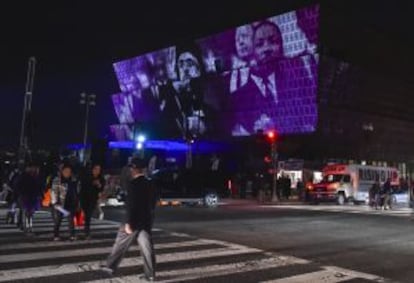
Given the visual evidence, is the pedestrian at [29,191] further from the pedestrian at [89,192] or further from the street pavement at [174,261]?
the pedestrian at [89,192]

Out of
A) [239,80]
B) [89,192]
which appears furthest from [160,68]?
[89,192]

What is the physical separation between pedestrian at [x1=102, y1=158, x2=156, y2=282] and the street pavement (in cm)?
41

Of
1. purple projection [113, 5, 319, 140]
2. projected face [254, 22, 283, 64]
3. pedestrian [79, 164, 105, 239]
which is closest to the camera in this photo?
pedestrian [79, 164, 105, 239]

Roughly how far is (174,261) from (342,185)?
29.6 metres

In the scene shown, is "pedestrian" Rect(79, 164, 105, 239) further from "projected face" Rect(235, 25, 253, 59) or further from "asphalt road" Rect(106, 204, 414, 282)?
"projected face" Rect(235, 25, 253, 59)

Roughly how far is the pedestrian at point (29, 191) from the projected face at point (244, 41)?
61.8 metres

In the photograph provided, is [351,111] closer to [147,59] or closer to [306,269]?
[147,59]

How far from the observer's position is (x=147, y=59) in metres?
94.7

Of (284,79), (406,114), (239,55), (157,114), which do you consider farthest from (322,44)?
(157,114)

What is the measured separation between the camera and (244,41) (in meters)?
74.9

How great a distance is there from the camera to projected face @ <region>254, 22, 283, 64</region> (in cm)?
7088

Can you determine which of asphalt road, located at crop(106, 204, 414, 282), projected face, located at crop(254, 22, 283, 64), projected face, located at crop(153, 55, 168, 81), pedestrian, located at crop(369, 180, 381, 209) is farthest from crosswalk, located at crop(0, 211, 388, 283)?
projected face, located at crop(153, 55, 168, 81)

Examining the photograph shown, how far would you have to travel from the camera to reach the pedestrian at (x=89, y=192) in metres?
13.2

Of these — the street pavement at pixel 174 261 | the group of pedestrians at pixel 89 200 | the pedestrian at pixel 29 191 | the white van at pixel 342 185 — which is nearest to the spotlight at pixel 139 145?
the white van at pixel 342 185
